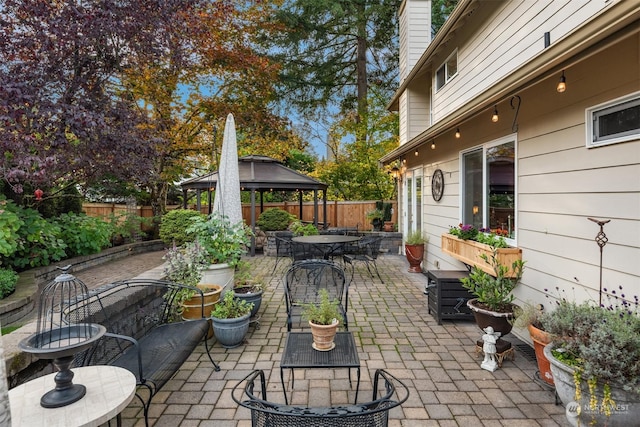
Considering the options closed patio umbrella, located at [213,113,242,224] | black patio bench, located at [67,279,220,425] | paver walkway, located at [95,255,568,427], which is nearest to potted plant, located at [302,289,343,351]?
paver walkway, located at [95,255,568,427]

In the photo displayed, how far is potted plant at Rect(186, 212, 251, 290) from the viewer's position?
4312 millimetres

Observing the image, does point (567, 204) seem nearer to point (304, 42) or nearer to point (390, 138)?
point (390, 138)

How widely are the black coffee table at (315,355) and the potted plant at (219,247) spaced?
168 cm

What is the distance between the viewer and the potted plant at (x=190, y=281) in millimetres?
3672

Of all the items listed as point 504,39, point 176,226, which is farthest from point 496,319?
point 176,226

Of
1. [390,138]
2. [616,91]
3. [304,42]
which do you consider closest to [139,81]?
[304,42]

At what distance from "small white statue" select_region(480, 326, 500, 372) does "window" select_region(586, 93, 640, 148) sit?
1787 millimetres

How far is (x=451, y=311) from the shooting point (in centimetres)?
421

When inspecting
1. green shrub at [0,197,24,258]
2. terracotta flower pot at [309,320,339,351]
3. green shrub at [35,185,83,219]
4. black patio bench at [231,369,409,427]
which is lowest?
terracotta flower pot at [309,320,339,351]

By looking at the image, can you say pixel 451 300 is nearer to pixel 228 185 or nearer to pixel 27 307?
pixel 228 185

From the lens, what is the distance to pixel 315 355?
8.69 ft

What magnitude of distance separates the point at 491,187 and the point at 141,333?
4.51m

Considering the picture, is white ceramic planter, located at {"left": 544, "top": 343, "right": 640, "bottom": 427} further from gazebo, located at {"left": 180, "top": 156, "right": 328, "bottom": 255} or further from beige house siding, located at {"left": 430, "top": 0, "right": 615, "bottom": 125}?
gazebo, located at {"left": 180, "top": 156, "right": 328, "bottom": 255}

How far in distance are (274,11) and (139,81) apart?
5.69 metres
